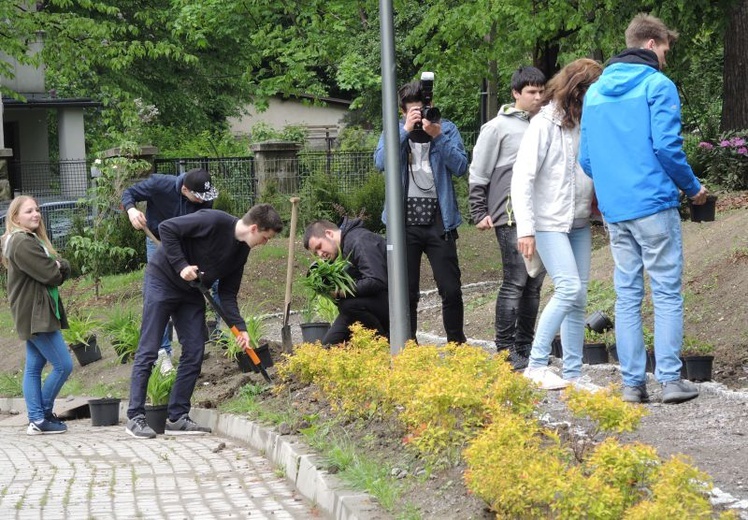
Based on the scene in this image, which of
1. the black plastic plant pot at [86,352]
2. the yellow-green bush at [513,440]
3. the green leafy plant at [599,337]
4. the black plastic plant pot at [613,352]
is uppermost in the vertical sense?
the yellow-green bush at [513,440]

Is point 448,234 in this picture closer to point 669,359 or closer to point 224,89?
point 669,359

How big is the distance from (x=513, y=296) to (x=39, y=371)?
4.02 metres

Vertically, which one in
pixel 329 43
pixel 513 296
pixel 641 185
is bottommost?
pixel 513 296

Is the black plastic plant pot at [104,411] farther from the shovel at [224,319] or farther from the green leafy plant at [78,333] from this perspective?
the green leafy plant at [78,333]

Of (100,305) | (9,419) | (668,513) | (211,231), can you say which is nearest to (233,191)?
(100,305)

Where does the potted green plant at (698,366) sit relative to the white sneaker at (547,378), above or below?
below

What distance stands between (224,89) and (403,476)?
36.1 meters

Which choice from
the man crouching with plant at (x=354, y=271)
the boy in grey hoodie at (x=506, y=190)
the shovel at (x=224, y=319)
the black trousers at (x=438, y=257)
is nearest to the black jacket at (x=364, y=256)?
the man crouching with plant at (x=354, y=271)

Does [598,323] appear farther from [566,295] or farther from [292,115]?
[292,115]

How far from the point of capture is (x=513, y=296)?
26.0 ft

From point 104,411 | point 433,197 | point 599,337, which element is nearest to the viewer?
point 433,197

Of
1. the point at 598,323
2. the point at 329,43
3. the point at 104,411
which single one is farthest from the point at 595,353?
the point at 329,43

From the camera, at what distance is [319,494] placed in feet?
19.7

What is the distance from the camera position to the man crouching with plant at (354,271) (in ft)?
27.8
